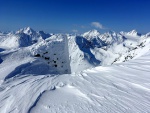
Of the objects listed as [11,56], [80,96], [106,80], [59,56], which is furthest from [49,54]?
[80,96]

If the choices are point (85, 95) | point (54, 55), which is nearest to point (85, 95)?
point (85, 95)

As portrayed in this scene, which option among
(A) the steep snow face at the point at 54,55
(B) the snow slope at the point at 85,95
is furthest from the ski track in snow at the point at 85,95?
(A) the steep snow face at the point at 54,55

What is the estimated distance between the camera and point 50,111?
4.57 meters

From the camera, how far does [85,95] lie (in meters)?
5.51

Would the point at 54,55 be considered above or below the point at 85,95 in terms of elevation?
above

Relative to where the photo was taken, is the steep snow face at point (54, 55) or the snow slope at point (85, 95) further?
the steep snow face at point (54, 55)

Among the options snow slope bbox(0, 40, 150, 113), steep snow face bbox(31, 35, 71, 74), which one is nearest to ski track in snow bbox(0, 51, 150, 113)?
snow slope bbox(0, 40, 150, 113)

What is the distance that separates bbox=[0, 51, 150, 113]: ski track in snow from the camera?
472cm

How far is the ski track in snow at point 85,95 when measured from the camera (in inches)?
186

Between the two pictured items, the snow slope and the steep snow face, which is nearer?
the snow slope

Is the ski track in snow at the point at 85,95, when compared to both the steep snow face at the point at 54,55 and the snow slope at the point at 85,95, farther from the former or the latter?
the steep snow face at the point at 54,55

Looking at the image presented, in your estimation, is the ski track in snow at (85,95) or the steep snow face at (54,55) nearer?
the ski track in snow at (85,95)

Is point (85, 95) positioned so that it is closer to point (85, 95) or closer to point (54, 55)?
point (85, 95)

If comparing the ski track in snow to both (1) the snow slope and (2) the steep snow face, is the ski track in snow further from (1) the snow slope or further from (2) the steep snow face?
(2) the steep snow face
